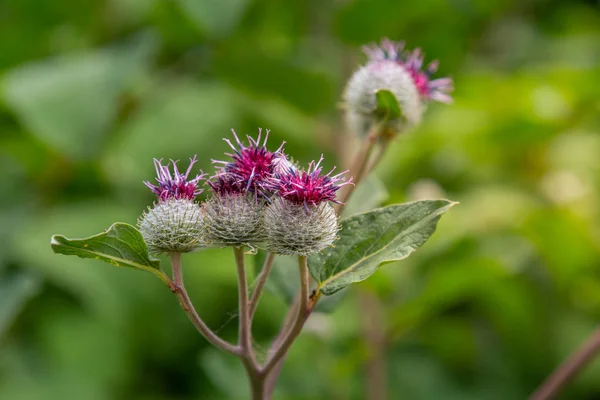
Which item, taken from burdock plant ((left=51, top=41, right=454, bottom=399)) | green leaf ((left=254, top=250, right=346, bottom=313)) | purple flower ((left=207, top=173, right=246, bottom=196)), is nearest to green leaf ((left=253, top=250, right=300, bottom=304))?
green leaf ((left=254, top=250, right=346, bottom=313))

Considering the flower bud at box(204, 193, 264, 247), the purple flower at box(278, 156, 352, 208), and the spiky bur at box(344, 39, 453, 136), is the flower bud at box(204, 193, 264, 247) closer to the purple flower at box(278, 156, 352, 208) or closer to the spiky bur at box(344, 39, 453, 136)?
the purple flower at box(278, 156, 352, 208)

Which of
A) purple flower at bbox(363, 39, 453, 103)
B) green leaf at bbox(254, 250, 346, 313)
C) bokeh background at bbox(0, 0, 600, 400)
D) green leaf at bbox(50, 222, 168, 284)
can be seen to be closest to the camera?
green leaf at bbox(50, 222, 168, 284)

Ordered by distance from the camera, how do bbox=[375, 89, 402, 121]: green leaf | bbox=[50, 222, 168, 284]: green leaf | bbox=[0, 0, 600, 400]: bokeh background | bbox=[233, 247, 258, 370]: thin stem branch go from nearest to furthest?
bbox=[50, 222, 168, 284]: green leaf < bbox=[233, 247, 258, 370]: thin stem branch < bbox=[375, 89, 402, 121]: green leaf < bbox=[0, 0, 600, 400]: bokeh background

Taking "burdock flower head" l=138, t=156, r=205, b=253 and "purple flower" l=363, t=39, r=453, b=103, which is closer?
"burdock flower head" l=138, t=156, r=205, b=253

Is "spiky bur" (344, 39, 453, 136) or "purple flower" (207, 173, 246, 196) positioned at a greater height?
"spiky bur" (344, 39, 453, 136)

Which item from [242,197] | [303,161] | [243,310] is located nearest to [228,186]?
[242,197]

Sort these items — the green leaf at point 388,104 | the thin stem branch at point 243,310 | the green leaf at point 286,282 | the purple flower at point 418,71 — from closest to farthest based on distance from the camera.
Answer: the thin stem branch at point 243,310 → the green leaf at point 388,104 → the green leaf at point 286,282 → the purple flower at point 418,71

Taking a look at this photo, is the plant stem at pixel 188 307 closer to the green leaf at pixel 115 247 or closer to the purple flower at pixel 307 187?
the green leaf at pixel 115 247

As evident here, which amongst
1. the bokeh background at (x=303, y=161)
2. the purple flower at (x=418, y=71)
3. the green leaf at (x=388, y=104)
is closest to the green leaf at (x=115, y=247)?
the green leaf at (x=388, y=104)
